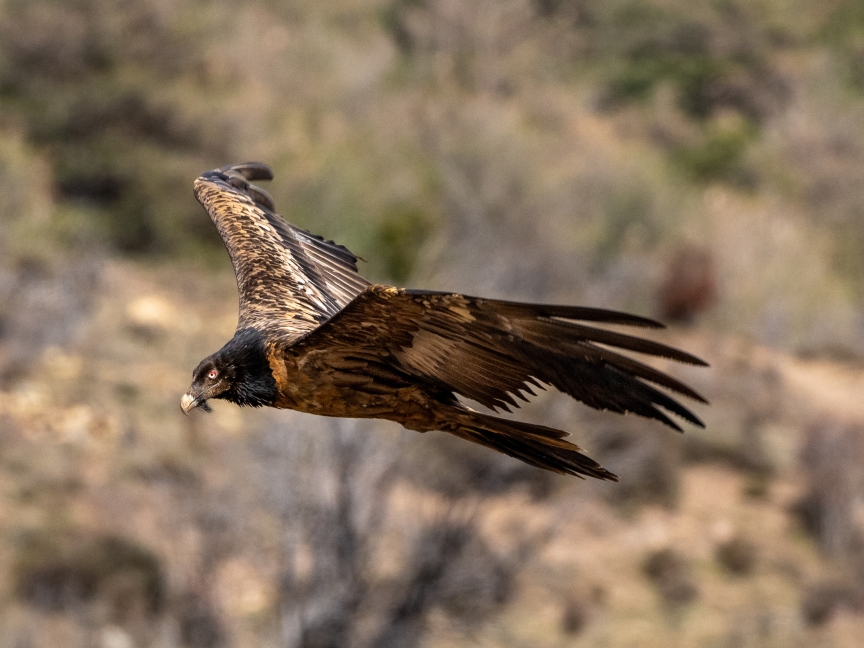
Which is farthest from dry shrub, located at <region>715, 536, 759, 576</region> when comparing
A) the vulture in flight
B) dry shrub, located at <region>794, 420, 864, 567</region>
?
the vulture in flight

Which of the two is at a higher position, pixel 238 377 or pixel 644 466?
pixel 644 466

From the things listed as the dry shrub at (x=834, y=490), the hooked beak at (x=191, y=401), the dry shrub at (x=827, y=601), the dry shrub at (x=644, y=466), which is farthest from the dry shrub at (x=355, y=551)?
the dry shrub at (x=834, y=490)

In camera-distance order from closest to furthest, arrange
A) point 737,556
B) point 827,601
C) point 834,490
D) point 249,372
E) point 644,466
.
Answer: point 249,372 < point 827,601 < point 737,556 < point 834,490 < point 644,466

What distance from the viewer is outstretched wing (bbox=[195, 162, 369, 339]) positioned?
4.35 m

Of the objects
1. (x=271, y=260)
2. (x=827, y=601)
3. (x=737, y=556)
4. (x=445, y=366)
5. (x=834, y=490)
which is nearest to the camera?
(x=445, y=366)

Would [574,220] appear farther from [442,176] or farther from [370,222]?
[370,222]

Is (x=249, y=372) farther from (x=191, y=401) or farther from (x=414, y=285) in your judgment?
(x=414, y=285)

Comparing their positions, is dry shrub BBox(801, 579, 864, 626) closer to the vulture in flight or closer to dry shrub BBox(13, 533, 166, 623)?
dry shrub BBox(13, 533, 166, 623)

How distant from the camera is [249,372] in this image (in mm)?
3662

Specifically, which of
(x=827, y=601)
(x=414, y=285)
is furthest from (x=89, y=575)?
(x=827, y=601)

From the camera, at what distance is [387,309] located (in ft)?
10.6

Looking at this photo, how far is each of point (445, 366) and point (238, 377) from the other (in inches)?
29.7

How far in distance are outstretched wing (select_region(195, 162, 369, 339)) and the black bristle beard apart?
27cm

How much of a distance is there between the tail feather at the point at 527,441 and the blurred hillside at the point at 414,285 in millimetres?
9363
